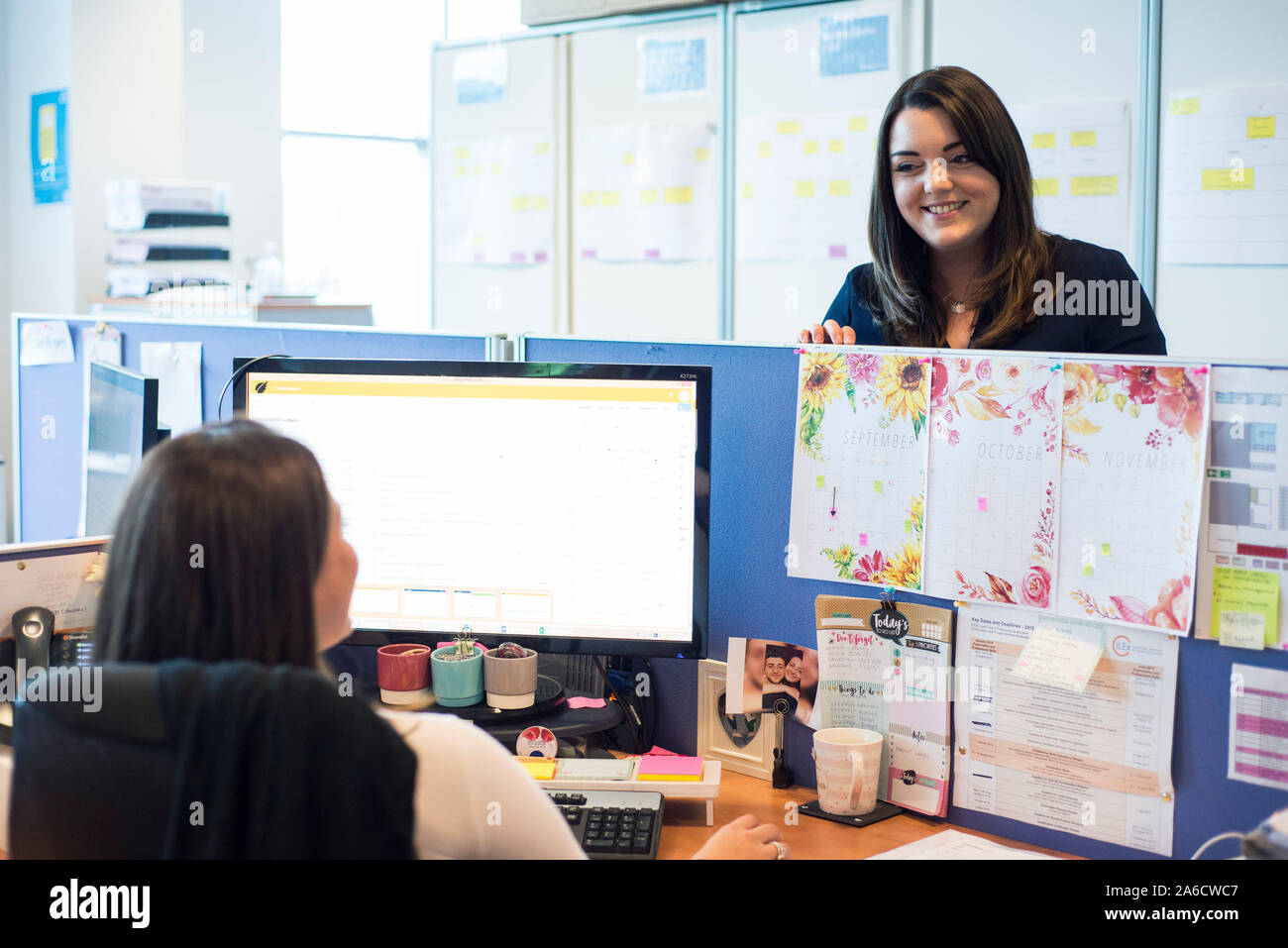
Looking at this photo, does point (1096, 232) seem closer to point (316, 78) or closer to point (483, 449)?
point (483, 449)

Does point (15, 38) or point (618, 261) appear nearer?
point (618, 261)

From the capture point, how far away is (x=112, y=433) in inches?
69.2

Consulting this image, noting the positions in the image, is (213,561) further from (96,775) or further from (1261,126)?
(1261,126)

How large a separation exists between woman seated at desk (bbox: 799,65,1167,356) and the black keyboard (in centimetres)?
72

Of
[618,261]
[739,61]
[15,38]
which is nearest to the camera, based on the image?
[739,61]

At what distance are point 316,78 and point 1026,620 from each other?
4099 mm

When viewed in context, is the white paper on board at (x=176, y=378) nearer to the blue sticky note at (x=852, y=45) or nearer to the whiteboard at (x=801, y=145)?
the whiteboard at (x=801, y=145)

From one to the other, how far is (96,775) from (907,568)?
846 millimetres

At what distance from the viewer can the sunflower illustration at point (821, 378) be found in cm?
139

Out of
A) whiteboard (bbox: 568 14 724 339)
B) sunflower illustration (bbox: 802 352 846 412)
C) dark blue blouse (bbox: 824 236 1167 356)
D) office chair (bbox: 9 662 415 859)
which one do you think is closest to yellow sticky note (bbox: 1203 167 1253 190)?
dark blue blouse (bbox: 824 236 1167 356)

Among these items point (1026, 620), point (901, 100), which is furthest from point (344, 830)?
point (901, 100)

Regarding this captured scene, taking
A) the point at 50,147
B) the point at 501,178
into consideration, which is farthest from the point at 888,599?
the point at 50,147
